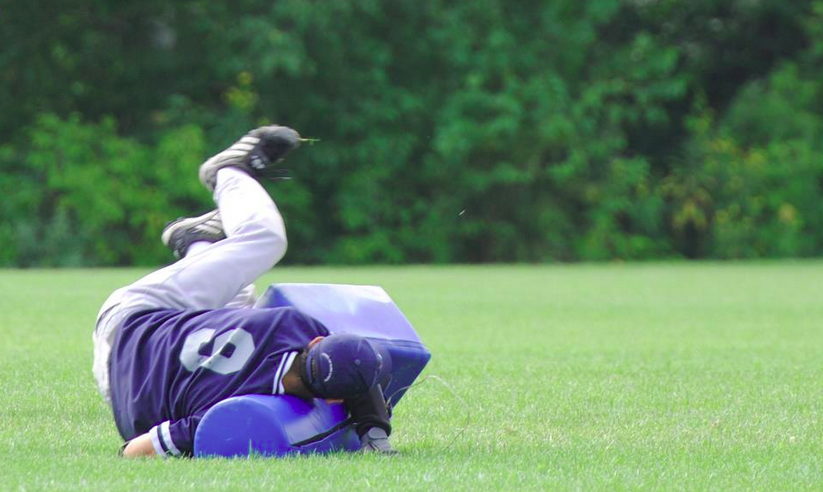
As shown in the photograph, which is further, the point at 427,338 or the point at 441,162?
the point at 441,162

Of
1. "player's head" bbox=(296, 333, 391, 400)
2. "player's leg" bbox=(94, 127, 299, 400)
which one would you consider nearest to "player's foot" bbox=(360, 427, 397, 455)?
"player's head" bbox=(296, 333, 391, 400)

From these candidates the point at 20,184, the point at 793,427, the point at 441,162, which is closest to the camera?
the point at 793,427

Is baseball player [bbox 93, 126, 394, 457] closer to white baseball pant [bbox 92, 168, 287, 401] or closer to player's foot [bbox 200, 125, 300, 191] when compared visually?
white baseball pant [bbox 92, 168, 287, 401]

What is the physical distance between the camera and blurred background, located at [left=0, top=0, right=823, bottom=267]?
89.8ft

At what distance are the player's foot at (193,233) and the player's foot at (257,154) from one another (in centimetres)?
19

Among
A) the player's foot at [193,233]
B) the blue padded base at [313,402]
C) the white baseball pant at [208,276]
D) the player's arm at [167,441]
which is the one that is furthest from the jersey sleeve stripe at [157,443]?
the player's foot at [193,233]

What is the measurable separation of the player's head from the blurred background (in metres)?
22.3

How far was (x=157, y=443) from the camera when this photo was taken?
492 cm

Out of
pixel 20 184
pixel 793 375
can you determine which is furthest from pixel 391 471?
pixel 20 184

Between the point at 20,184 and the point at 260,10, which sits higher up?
the point at 260,10

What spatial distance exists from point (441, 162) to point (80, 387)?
21.8 meters

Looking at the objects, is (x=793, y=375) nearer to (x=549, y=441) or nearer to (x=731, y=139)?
(x=549, y=441)

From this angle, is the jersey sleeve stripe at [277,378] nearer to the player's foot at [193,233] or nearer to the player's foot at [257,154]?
the player's foot at [193,233]

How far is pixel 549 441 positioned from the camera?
5.61 metres
